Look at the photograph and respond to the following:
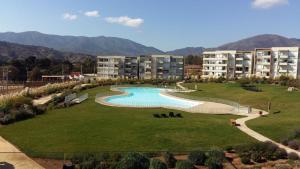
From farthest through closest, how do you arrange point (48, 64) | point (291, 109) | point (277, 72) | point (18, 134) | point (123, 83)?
point (48, 64) < point (277, 72) < point (123, 83) < point (291, 109) < point (18, 134)

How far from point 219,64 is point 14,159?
87.2 m

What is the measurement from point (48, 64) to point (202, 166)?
11041cm

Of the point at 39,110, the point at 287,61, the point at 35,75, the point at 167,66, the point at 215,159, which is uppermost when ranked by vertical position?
the point at 287,61

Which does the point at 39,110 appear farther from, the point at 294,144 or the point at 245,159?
the point at 294,144

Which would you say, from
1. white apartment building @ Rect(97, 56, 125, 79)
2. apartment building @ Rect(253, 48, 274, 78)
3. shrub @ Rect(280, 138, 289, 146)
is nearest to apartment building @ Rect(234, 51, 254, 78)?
apartment building @ Rect(253, 48, 274, 78)

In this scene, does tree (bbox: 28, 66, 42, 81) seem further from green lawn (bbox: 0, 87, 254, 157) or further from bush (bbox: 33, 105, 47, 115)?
green lawn (bbox: 0, 87, 254, 157)

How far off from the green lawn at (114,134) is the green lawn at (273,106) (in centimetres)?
294

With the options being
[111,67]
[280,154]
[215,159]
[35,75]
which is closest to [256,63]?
[111,67]

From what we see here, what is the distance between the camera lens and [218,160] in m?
18.7

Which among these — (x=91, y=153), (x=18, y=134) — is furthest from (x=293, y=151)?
(x=18, y=134)

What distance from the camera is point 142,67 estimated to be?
112250 mm

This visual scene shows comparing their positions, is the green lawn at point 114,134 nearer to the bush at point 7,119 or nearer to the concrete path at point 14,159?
the concrete path at point 14,159

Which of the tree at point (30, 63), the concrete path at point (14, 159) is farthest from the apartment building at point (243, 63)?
the concrete path at point (14, 159)

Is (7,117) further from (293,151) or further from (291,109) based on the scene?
(291,109)
